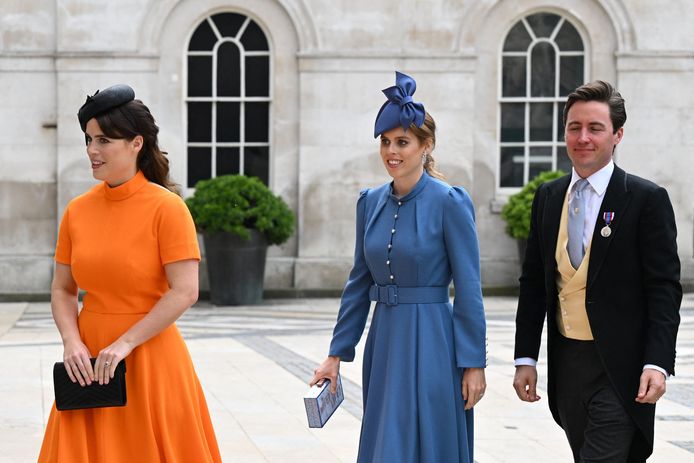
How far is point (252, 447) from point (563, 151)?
11.2 meters

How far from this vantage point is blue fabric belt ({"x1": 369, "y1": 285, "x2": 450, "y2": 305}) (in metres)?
4.60

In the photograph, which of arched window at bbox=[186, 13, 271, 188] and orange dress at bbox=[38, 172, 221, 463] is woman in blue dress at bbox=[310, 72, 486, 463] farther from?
arched window at bbox=[186, 13, 271, 188]

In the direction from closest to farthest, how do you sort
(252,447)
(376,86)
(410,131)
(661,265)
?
(661,265) < (410,131) < (252,447) < (376,86)

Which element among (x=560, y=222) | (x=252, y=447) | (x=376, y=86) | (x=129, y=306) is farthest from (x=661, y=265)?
(x=376, y=86)

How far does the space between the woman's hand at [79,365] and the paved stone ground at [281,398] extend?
106 inches

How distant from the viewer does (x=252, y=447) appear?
7145mm

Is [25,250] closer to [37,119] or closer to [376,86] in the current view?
[37,119]

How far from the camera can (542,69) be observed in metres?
Answer: 17.5

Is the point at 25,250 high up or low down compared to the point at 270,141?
down

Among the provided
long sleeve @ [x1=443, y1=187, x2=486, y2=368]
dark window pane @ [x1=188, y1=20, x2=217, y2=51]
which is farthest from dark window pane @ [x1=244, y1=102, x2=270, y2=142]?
long sleeve @ [x1=443, y1=187, x2=486, y2=368]

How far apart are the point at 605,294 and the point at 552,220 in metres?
0.37

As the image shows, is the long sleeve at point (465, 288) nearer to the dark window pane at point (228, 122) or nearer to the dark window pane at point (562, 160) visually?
the dark window pane at point (228, 122)

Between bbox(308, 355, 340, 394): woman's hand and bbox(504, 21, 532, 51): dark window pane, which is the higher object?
bbox(504, 21, 532, 51): dark window pane

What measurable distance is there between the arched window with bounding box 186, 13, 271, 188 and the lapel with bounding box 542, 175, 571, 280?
1302 centimetres
